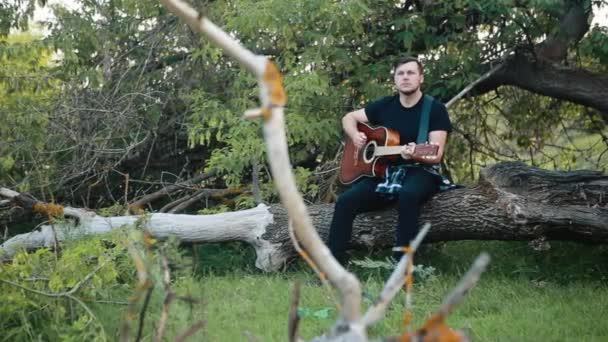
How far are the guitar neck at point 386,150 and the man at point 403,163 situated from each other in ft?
0.26

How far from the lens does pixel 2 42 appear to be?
306 inches

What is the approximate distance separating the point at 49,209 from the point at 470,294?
3286mm

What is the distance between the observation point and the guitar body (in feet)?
20.2

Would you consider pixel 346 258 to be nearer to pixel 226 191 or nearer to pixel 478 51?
pixel 226 191

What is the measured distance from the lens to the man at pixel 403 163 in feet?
19.7

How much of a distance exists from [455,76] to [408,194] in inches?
82.3

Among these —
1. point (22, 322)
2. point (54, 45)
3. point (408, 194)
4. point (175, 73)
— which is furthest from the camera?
point (175, 73)

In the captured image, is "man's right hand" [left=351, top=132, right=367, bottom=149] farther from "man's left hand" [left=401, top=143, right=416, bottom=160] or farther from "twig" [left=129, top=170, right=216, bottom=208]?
"twig" [left=129, top=170, right=216, bottom=208]

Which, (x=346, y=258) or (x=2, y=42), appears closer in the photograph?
(x=346, y=258)

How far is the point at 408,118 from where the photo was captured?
6160 millimetres

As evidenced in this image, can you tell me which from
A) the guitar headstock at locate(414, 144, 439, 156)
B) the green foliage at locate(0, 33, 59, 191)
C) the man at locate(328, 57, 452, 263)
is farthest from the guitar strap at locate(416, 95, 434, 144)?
the green foliage at locate(0, 33, 59, 191)

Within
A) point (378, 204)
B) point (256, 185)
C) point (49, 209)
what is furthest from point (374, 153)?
point (49, 209)

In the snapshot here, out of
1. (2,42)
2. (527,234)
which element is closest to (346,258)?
(527,234)

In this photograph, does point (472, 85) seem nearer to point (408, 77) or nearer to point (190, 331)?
point (408, 77)
